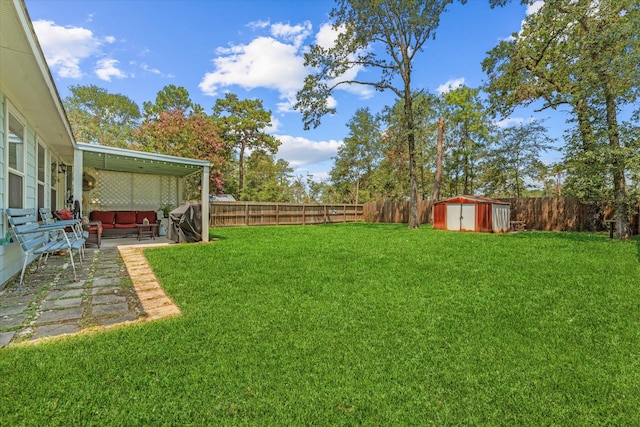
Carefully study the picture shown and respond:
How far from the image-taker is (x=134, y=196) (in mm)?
10906

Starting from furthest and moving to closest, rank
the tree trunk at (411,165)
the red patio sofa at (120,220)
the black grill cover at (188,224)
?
the tree trunk at (411,165)
the red patio sofa at (120,220)
the black grill cover at (188,224)

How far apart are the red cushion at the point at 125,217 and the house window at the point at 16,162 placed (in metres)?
5.10

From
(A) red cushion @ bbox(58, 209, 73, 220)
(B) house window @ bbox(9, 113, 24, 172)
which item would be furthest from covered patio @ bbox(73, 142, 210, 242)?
(B) house window @ bbox(9, 113, 24, 172)

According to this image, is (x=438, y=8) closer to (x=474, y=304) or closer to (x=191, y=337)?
(x=474, y=304)

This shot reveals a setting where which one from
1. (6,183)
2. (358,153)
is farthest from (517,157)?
(6,183)

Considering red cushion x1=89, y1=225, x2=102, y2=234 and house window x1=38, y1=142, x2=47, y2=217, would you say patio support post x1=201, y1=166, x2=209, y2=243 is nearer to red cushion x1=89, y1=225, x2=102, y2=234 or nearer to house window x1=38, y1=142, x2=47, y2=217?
red cushion x1=89, y1=225, x2=102, y2=234

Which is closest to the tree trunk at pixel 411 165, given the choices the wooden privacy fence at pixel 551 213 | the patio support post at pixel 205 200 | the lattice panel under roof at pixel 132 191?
the wooden privacy fence at pixel 551 213

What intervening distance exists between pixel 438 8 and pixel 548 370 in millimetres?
15042

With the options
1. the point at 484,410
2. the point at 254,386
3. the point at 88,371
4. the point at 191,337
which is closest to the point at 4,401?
the point at 88,371

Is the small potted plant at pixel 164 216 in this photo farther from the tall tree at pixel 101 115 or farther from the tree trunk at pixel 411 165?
the tall tree at pixel 101 115

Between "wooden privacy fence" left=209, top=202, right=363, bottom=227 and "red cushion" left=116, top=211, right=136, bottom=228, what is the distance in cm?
359

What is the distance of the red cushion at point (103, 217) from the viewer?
28.6 feet

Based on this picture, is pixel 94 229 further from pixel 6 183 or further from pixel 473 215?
pixel 473 215

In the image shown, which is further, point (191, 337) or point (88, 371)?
point (191, 337)
